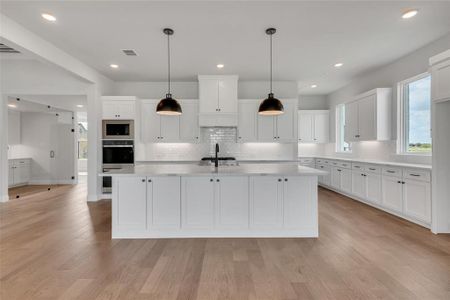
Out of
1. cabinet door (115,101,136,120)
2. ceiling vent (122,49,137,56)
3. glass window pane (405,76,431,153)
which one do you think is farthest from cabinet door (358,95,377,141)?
cabinet door (115,101,136,120)

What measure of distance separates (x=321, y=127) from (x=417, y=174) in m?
3.98

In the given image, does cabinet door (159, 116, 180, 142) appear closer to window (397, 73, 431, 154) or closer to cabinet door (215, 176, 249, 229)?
cabinet door (215, 176, 249, 229)

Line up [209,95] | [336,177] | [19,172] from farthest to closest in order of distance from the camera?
[19,172]
[336,177]
[209,95]

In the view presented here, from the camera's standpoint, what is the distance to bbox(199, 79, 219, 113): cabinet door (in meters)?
5.37

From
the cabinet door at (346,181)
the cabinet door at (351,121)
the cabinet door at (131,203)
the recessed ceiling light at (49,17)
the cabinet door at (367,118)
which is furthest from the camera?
the cabinet door at (351,121)

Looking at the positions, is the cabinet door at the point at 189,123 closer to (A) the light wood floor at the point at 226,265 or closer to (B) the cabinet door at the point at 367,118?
(A) the light wood floor at the point at 226,265

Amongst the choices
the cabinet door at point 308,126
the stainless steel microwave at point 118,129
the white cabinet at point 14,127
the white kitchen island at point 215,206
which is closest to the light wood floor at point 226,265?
the white kitchen island at point 215,206

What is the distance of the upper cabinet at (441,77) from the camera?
2.99 m

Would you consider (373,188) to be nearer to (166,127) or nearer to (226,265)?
(226,265)

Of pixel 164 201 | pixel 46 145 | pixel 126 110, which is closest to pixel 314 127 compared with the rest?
pixel 126 110

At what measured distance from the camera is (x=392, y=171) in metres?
3.96

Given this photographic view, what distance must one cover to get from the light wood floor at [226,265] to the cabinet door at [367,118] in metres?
2.03

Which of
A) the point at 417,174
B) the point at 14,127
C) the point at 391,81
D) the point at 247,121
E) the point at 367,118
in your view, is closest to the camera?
the point at 417,174

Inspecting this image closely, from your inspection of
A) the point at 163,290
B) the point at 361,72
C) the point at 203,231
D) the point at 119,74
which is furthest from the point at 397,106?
the point at 119,74
